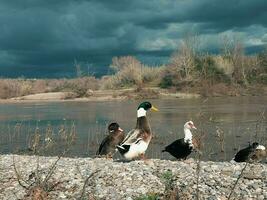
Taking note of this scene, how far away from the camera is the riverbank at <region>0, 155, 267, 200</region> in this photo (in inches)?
343

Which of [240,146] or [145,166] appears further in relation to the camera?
[240,146]

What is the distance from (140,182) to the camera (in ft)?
32.2

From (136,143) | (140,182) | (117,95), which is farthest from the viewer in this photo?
(117,95)

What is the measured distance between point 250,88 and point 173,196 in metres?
75.1

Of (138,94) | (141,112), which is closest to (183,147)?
(141,112)

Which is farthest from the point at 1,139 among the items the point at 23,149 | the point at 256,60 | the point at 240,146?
the point at 256,60

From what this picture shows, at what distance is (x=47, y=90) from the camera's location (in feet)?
339

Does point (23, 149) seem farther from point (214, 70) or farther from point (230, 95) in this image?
point (214, 70)

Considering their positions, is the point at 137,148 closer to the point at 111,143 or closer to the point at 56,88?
the point at 111,143

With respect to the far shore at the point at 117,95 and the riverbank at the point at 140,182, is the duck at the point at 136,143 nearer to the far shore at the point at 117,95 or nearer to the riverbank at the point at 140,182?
the riverbank at the point at 140,182

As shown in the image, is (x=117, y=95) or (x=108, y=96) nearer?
(x=117, y=95)

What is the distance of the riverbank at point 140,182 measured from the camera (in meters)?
8.70

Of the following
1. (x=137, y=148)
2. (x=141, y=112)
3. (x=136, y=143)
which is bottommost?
(x=137, y=148)

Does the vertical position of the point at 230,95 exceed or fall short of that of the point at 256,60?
it falls short
